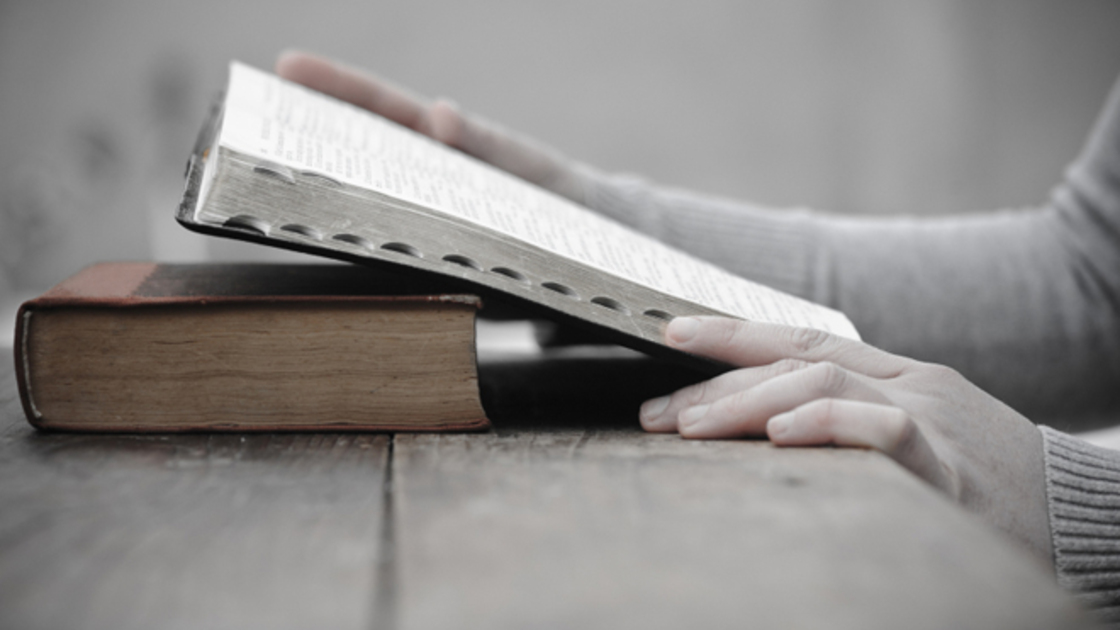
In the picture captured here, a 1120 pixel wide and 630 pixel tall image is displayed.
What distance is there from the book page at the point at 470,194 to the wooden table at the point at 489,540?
130 millimetres

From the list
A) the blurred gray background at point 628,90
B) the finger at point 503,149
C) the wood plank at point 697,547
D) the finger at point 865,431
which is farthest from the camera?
the blurred gray background at point 628,90

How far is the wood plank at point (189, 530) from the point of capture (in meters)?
0.23

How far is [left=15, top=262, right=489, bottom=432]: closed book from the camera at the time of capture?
1.41 ft

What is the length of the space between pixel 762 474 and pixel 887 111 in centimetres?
322

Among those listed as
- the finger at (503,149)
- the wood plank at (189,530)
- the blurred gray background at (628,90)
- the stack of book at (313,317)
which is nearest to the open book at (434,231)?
the stack of book at (313,317)

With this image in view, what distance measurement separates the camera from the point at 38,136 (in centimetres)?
271

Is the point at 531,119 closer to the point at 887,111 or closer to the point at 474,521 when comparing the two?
the point at 887,111

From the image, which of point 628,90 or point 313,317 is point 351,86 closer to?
point 313,317

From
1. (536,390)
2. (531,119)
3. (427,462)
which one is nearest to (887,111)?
(531,119)

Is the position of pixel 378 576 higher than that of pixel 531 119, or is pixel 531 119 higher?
pixel 531 119

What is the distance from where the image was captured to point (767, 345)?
459mm

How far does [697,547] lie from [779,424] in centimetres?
15

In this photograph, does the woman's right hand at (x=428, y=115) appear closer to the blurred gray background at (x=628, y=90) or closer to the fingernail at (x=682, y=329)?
the fingernail at (x=682, y=329)

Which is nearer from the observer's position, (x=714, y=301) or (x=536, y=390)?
(x=714, y=301)
